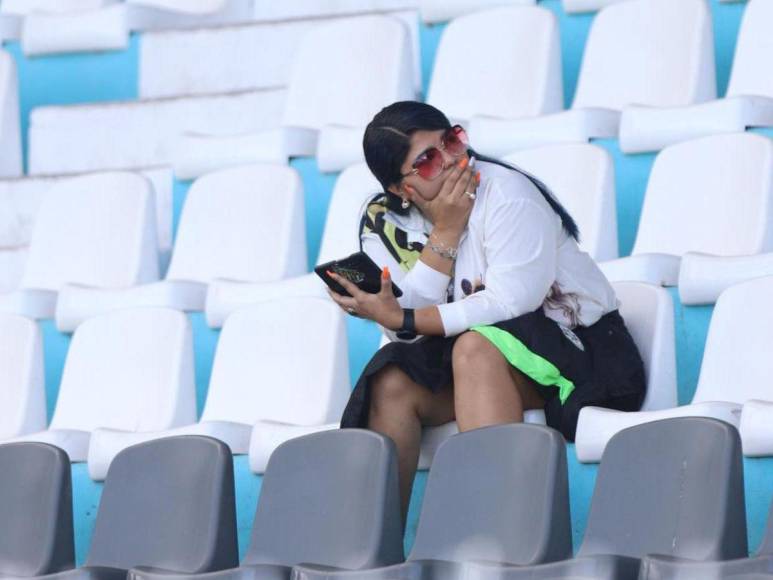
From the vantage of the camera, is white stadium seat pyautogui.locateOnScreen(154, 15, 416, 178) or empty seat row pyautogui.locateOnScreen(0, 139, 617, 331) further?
white stadium seat pyautogui.locateOnScreen(154, 15, 416, 178)

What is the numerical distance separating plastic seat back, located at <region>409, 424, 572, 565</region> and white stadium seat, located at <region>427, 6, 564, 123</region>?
4.89 ft

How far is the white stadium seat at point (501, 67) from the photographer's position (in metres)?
3.46

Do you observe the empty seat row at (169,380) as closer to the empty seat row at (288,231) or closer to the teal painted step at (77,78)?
the empty seat row at (288,231)

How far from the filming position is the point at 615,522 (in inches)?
73.4

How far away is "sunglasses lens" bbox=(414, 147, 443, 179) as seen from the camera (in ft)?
7.54

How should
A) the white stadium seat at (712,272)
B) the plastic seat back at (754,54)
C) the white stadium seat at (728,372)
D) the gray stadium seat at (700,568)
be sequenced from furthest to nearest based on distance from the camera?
1. the plastic seat back at (754,54)
2. the white stadium seat at (712,272)
3. the white stadium seat at (728,372)
4. the gray stadium seat at (700,568)

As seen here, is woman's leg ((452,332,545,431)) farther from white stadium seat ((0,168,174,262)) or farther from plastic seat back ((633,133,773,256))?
white stadium seat ((0,168,174,262))

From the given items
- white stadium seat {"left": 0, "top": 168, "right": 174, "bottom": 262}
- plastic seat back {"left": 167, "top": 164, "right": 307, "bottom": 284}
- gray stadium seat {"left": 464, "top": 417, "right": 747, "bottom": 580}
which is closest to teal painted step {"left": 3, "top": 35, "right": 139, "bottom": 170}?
white stadium seat {"left": 0, "top": 168, "right": 174, "bottom": 262}

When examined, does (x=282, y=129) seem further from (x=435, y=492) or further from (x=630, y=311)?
(x=435, y=492)

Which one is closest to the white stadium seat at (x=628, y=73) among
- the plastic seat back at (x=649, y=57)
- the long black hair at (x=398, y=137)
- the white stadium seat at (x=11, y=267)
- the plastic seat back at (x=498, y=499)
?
the plastic seat back at (x=649, y=57)

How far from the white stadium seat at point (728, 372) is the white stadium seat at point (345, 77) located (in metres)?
1.29

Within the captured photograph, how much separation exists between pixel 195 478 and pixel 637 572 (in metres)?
0.68

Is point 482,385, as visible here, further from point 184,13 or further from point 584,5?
point 184,13

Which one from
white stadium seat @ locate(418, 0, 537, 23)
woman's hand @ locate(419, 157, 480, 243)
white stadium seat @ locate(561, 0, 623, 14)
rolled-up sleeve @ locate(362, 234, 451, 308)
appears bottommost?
rolled-up sleeve @ locate(362, 234, 451, 308)
